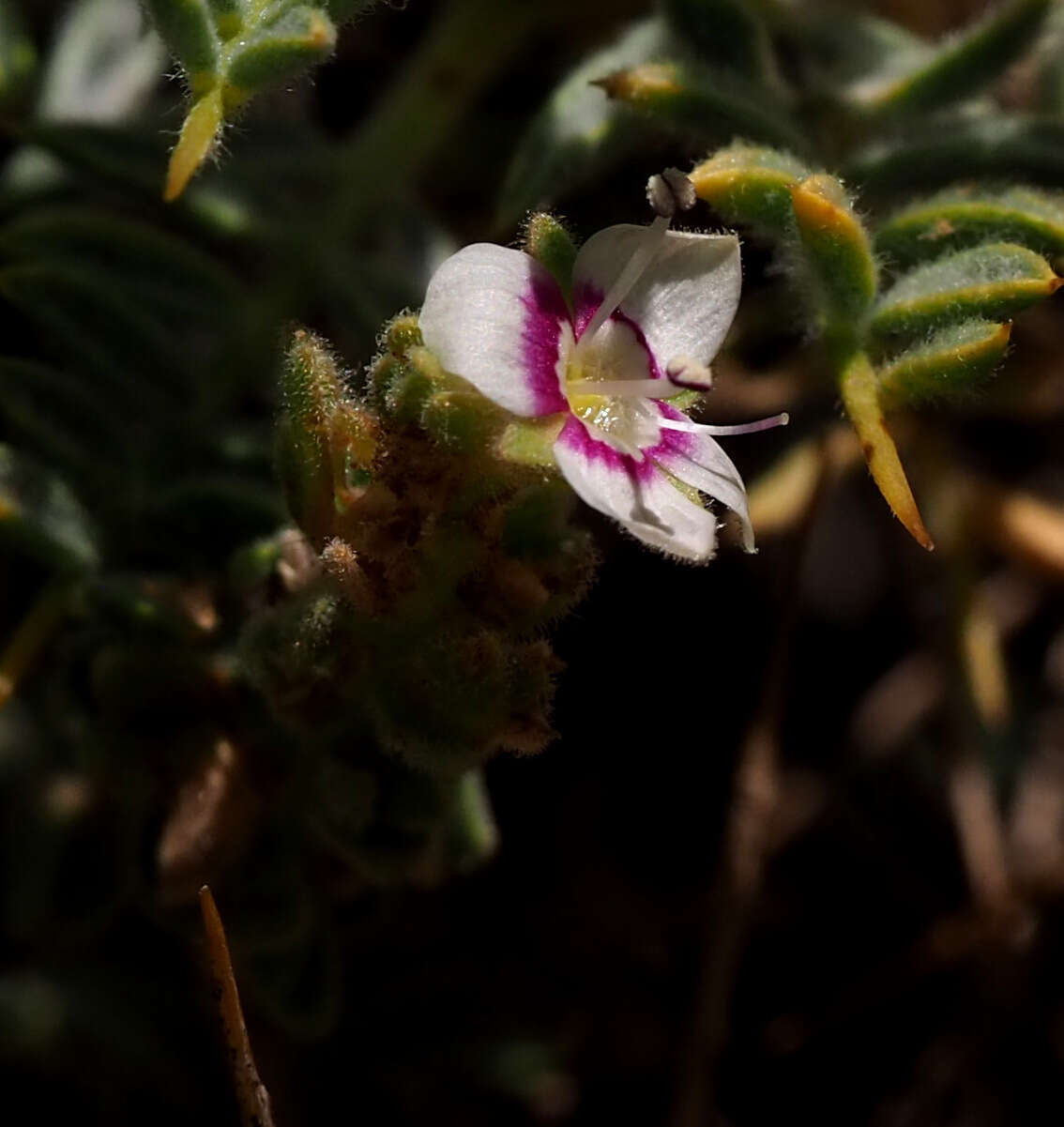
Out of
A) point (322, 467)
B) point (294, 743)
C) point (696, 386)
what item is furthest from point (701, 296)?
point (294, 743)

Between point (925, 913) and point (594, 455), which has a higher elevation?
point (594, 455)

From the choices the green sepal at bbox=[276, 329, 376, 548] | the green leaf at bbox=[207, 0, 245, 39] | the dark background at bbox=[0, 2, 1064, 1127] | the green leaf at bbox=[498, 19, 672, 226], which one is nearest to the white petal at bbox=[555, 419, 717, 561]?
the green sepal at bbox=[276, 329, 376, 548]

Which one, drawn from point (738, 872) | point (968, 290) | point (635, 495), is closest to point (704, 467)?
point (635, 495)

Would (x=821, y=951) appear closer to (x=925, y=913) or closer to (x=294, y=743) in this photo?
(x=925, y=913)

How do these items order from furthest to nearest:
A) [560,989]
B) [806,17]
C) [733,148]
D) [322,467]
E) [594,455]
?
[560,989] < [806,17] < [733,148] < [322,467] < [594,455]

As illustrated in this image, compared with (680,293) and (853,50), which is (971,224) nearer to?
(680,293)

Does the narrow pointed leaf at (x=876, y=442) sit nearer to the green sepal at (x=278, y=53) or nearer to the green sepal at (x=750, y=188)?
the green sepal at (x=750, y=188)

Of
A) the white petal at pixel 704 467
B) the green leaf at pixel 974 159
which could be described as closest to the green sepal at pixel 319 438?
the white petal at pixel 704 467
